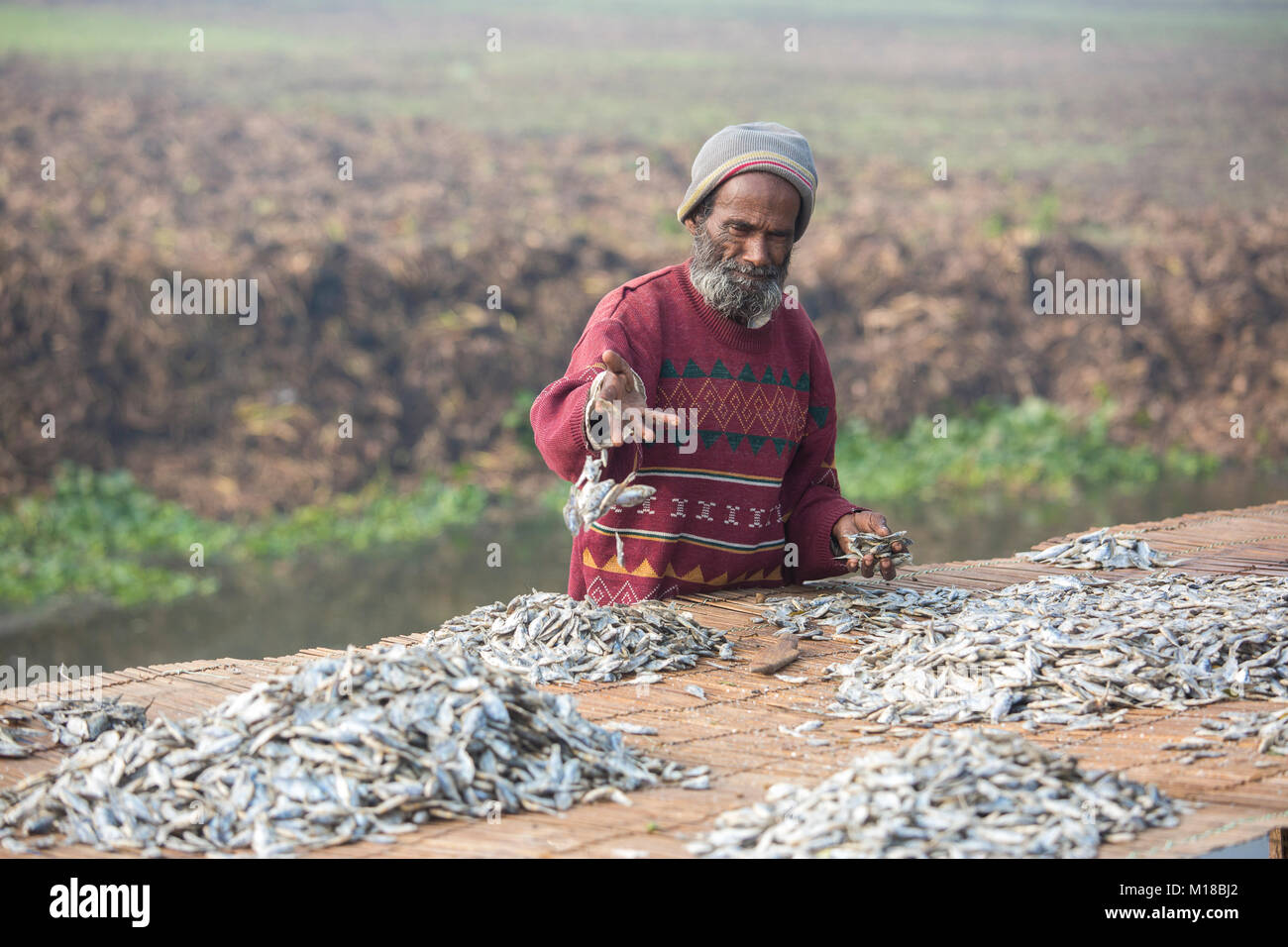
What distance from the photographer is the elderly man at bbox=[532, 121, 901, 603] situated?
342cm

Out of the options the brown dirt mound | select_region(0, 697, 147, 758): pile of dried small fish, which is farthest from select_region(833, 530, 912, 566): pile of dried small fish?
the brown dirt mound

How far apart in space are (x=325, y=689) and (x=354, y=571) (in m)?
5.93

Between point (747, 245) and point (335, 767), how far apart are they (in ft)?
5.89

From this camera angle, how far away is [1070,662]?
286cm

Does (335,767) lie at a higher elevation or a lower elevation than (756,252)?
lower

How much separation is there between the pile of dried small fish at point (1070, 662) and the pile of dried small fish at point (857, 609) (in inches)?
3.0

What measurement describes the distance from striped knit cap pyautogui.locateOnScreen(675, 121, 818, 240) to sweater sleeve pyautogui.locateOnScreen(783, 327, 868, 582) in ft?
1.59

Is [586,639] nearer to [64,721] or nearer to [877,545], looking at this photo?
[877,545]

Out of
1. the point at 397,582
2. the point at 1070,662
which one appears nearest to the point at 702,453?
the point at 1070,662

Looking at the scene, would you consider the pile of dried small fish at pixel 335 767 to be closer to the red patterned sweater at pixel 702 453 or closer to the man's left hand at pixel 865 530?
the red patterned sweater at pixel 702 453

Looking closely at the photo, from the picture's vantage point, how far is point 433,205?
12.2 metres

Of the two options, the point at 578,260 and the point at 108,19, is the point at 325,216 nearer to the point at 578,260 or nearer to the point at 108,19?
the point at 578,260

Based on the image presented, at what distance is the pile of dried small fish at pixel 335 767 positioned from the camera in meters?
2.16

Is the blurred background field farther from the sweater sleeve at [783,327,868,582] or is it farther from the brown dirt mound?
the sweater sleeve at [783,327,868,582]
